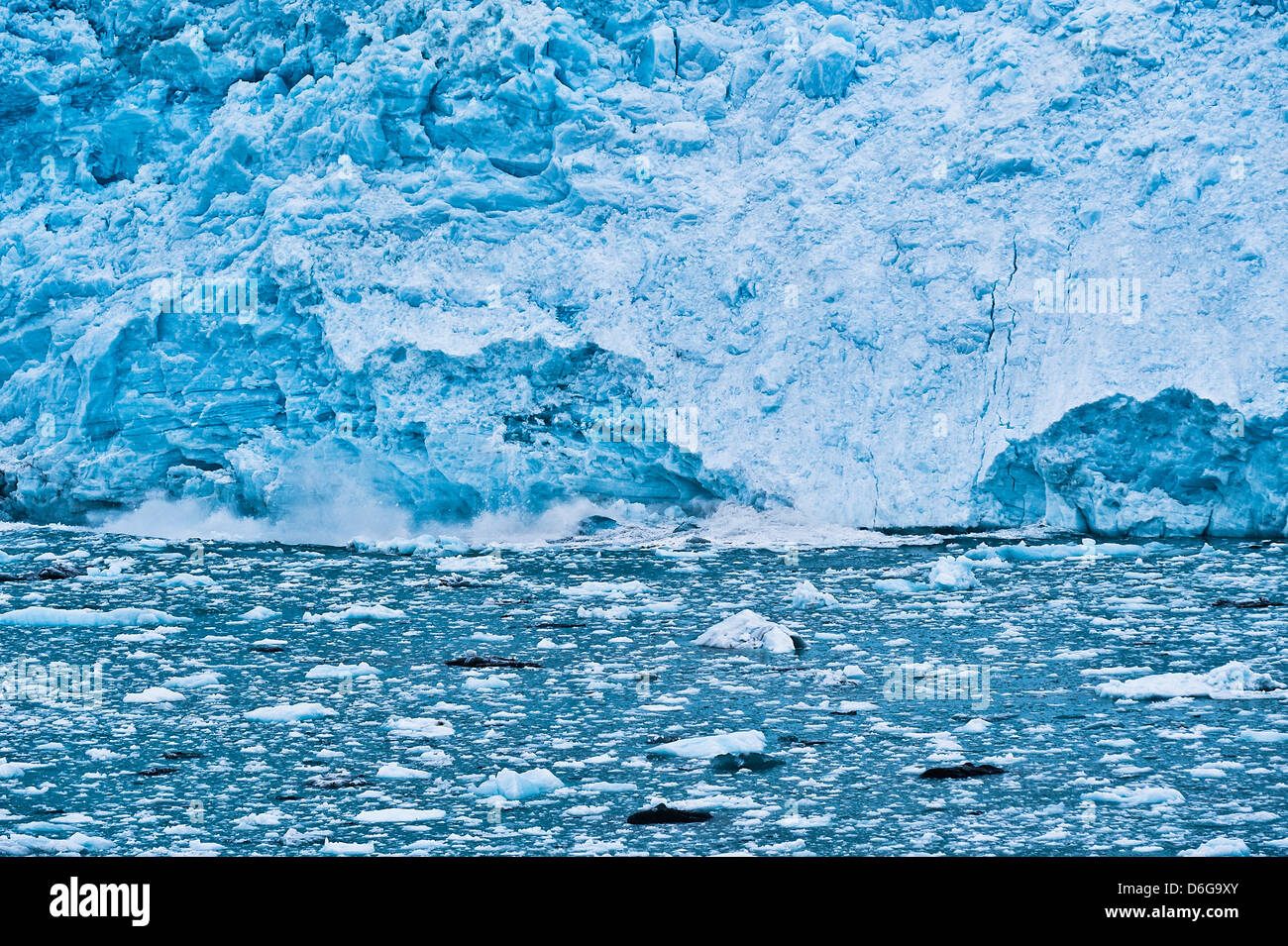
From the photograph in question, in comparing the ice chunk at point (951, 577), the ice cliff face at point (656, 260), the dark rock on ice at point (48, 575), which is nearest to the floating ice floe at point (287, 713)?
the ice chunk at point (951, 577)

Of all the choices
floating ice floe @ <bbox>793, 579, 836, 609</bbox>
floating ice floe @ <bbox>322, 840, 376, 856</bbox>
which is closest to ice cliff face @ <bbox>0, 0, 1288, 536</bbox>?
floating ice floe @ <bbox>793, 579, 836, 609</bbox>

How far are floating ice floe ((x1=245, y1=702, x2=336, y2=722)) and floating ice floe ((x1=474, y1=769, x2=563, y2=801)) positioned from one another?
3.26 ft

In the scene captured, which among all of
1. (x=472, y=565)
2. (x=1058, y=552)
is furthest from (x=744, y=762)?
(x=1058, y=552)

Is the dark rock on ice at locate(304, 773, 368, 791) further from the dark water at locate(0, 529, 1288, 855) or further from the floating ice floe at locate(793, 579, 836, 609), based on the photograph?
the floating ice floe at locate(793, 579, 836, 609)

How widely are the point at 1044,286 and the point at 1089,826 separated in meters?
6.64

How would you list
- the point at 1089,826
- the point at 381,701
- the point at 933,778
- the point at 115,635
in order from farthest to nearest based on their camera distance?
the point at 115,635
the point at 381,701
the point at 933,778
the point at 1089,826

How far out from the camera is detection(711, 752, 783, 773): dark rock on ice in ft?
11.0

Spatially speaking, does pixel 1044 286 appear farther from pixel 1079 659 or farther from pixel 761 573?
pixel 1079 659

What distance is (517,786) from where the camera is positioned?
124 inches

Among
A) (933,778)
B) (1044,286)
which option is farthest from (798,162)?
(933,778)

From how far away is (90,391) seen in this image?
9773mm

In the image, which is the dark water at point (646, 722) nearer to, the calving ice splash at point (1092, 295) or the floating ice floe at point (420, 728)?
the floating ice floe at point (420, 728)

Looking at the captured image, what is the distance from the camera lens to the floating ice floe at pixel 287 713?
3.98 meters

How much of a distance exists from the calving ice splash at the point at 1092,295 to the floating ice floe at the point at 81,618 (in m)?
5.98
